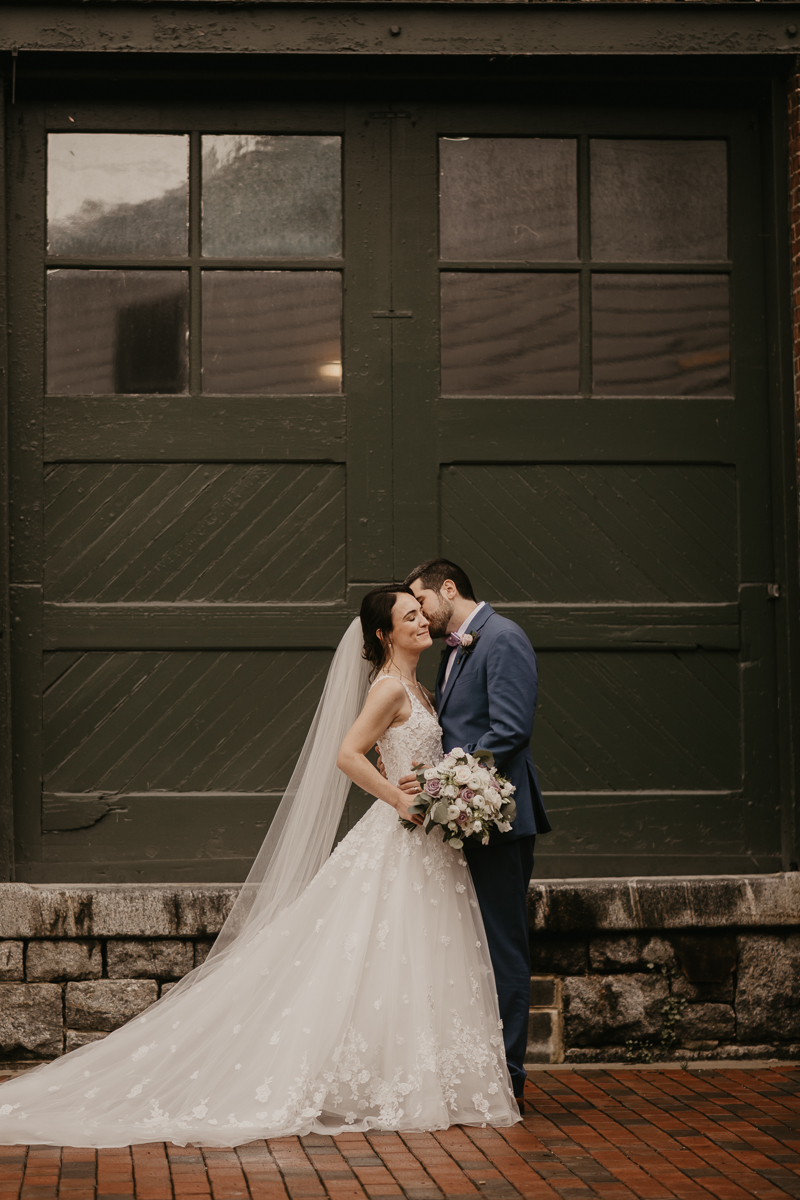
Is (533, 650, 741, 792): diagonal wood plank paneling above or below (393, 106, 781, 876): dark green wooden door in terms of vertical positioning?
below

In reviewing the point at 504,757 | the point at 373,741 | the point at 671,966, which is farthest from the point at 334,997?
the point at 671,966

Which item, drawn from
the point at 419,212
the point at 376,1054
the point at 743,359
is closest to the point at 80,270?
the point at 419,212

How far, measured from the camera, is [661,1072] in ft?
18.2

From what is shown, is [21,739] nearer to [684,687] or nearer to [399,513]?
[399,513]

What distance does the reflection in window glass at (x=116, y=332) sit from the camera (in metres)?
5.99

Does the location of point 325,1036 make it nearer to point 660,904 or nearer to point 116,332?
point 660,904

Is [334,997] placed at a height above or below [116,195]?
below

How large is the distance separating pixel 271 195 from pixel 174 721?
260 cm

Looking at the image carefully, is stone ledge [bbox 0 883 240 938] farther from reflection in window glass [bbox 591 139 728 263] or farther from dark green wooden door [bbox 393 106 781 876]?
reflection in window glass [bbox 591 139 728 263]

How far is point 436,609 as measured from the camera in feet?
16.9

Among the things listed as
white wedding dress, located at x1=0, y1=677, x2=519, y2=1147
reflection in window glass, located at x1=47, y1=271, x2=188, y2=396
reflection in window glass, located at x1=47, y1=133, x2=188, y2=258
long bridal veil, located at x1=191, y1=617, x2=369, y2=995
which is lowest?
white wedding dress, located at x1=0, y1=677, x2=519, y2=1147

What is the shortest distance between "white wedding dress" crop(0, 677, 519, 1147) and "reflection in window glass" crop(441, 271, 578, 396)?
2.35 metres

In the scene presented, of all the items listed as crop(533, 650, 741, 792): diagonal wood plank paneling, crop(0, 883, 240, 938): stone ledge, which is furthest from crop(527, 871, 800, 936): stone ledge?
crop(0, 883, 240, 938): stone ledge

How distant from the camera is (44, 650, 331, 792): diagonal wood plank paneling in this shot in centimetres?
588
